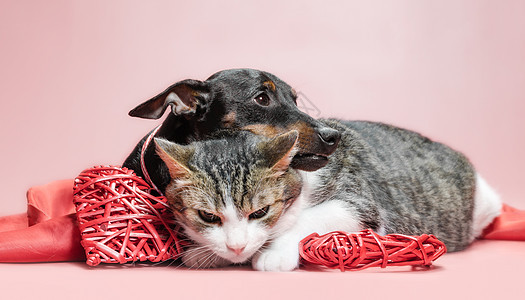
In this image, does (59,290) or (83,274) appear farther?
(83,274)

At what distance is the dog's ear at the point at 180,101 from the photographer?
7.04 ft

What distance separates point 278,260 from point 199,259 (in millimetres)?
305

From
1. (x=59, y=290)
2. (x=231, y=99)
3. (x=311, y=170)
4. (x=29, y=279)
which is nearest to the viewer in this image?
(x=59, y=290)

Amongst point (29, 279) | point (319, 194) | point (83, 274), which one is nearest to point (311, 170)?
point (319, 194)

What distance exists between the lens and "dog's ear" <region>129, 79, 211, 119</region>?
2145mm

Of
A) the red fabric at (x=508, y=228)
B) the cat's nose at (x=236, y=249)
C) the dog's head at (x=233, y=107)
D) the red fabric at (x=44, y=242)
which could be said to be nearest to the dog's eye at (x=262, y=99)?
the dog's head at (x=233, y=107)

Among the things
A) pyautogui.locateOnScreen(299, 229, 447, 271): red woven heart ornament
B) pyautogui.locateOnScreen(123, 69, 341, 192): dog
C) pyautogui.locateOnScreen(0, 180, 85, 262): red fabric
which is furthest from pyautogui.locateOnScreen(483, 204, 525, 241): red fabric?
pyautogui.locateOnScreen(0, 180, 85, 262): red fabric

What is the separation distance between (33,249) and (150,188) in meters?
0.47

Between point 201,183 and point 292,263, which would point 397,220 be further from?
point 201,183

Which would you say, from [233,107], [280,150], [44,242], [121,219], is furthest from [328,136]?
[44,242]

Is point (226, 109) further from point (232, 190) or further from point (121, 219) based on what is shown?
point (121, 219)

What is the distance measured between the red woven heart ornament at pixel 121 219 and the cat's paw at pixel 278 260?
32cm

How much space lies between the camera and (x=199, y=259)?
205 centimetres

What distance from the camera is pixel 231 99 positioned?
7.24ft
